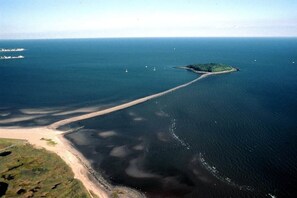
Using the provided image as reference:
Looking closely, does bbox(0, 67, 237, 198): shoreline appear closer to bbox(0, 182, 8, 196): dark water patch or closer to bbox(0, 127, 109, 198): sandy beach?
bbox(0, 127, 109, 198): sandy beach

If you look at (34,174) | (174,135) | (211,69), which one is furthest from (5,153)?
(211,69)

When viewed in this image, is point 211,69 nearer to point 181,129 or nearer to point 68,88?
point 68,88

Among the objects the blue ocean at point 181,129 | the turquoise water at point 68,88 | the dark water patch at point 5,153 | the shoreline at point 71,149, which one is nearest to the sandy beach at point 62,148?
the shoreline at point 71,149

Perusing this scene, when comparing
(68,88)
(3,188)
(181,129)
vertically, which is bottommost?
(3,188)

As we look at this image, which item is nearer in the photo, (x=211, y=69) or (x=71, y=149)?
(x=71, y=149)

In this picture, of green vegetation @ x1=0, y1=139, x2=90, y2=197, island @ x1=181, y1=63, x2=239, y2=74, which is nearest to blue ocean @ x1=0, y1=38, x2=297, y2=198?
green vegetation @ x1=0, y1=139, x2=90, y2=197

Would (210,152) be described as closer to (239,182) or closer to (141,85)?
(239,182)

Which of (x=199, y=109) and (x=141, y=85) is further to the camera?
(x=141, y=85)

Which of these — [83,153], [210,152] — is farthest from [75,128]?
[210,152]
